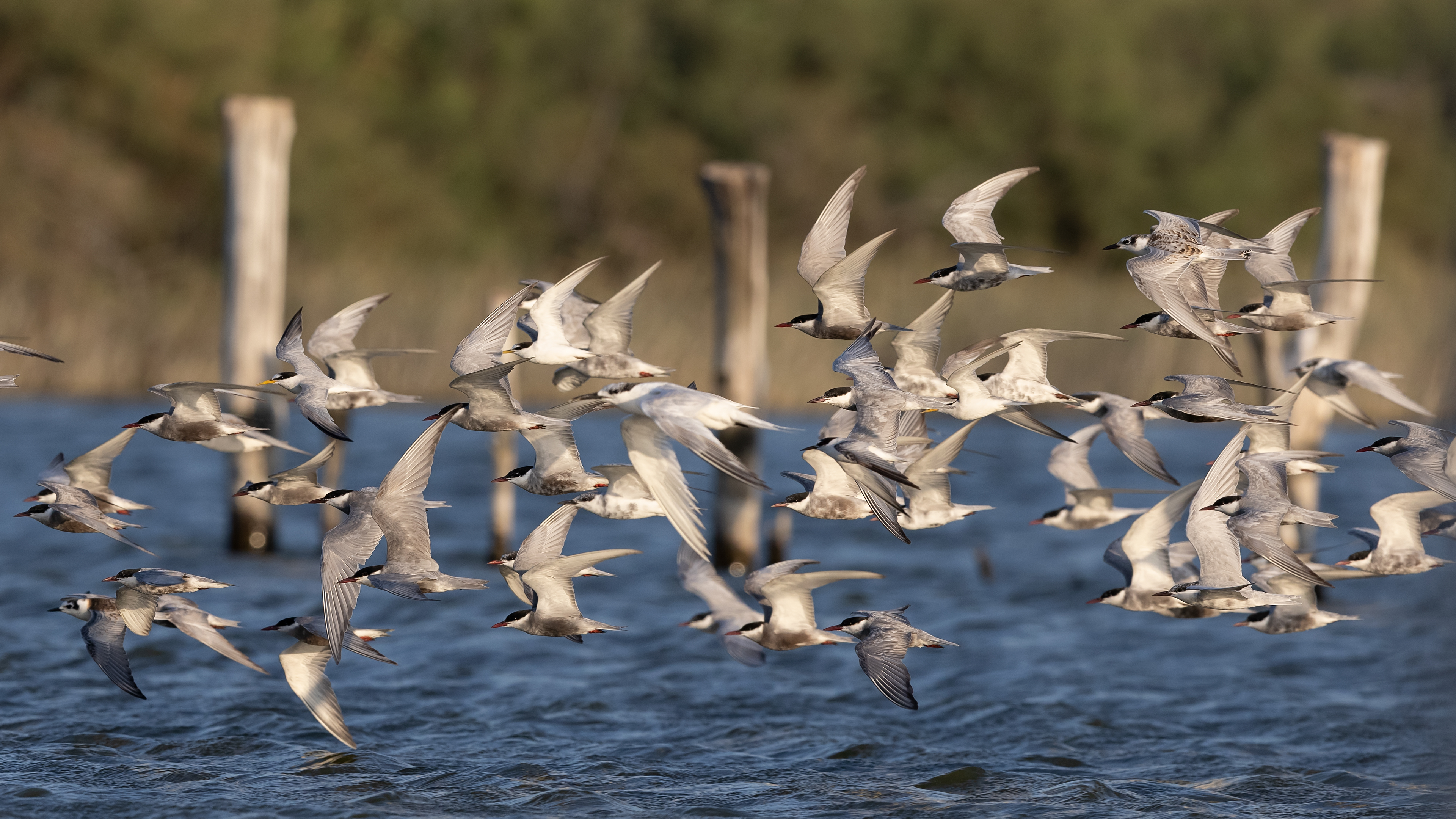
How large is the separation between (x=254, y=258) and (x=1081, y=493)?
26.4 ft

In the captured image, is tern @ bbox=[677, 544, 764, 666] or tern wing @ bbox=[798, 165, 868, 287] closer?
tern wing @ bbox=[798, 165, 868, 287]

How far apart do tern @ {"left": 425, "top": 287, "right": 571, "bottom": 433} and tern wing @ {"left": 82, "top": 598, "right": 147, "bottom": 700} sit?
1.93 m

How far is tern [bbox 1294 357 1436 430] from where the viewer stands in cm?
593

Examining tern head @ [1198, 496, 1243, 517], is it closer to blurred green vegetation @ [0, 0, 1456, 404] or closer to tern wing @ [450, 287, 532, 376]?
tern wing @ [450, 287, 532, 376]

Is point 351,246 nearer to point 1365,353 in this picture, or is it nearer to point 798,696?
point 1365,353

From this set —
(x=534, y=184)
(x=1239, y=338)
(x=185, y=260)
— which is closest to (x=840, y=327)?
(x=1239, y=338)

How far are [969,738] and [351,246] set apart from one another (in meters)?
26.9

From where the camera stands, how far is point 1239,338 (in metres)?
18.8

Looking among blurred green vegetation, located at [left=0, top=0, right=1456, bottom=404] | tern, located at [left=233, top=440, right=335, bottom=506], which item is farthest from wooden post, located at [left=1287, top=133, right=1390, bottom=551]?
blurred green vegetation, located at [left=0, top=0, right=1456, bottom=404]

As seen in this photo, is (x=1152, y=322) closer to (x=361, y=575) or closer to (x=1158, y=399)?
(x=1158, y=399)

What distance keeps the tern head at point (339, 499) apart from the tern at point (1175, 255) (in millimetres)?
3375

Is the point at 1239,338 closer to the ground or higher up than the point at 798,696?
higher up

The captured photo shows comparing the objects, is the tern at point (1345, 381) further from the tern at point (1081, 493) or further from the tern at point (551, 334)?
the tern at point (551, 334)

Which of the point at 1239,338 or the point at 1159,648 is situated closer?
the point at 1159,648
